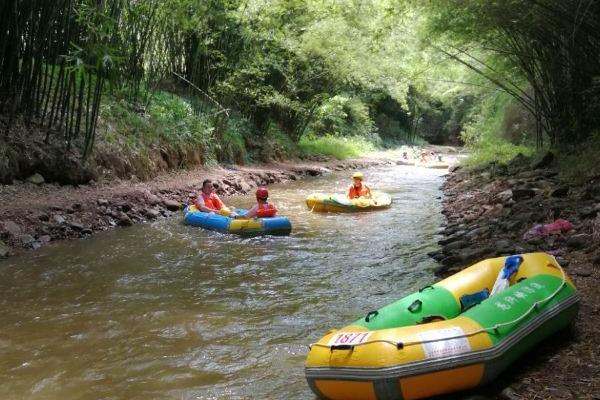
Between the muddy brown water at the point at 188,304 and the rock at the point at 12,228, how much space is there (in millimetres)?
398

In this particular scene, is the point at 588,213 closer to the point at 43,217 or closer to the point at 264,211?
the point at 264,211

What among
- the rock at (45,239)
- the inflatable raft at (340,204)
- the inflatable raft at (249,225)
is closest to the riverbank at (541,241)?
the inflatable raft at (340,204)

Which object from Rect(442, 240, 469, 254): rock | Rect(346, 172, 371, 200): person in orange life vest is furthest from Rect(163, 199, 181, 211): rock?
Rect(442, 240, 469, 254): rock

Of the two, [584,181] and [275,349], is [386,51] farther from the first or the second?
[275,349]

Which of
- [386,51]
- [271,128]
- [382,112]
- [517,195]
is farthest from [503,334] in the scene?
[382,112]

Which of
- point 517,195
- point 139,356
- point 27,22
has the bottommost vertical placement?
point 139,356

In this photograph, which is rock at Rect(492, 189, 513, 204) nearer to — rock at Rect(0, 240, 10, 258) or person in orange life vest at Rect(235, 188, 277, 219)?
person in orange life vest at Rect(235, 188, 277, 219)

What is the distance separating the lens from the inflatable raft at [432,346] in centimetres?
274

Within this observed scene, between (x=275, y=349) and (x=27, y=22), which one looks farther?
(x=27, y=22)

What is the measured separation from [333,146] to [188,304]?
687 inches

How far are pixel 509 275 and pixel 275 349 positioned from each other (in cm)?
178

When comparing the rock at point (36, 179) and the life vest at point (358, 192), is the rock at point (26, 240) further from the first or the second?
the life vest at point (358, 192)

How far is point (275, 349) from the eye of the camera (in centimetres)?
390

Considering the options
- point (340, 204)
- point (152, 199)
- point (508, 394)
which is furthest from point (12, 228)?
point (508, 394)
